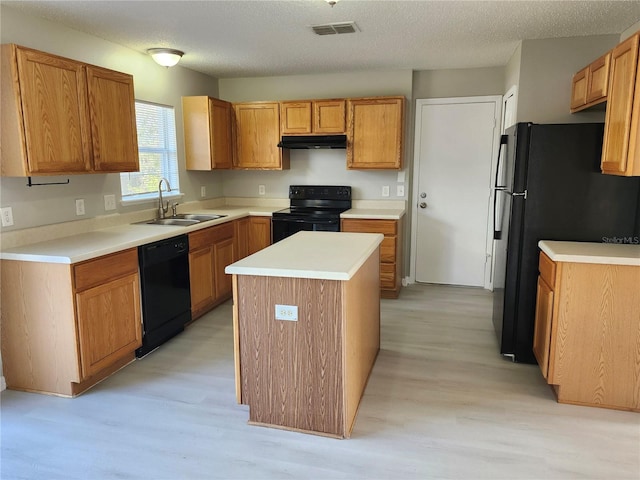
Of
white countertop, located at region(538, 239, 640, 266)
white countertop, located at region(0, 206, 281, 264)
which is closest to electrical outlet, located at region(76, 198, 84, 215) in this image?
white countertop, located at region(0, 206, 281, 264)

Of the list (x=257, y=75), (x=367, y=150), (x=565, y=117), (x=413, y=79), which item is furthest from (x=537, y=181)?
(x=257, y=75)

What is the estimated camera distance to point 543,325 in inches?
109

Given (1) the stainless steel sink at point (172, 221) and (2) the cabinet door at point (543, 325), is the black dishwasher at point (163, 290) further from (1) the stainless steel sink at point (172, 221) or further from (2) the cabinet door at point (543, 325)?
(2) the cabinet door at point (543, 325)

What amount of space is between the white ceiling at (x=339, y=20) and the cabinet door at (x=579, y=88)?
0.35 m

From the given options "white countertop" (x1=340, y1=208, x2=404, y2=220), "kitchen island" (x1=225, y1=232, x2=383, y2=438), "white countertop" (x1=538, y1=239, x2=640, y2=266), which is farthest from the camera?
"white countertop" (x1=340, y1=208, x2=404, y2=220)

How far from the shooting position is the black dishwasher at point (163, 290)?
3172 millimetres

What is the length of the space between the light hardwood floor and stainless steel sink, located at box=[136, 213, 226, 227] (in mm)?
1256

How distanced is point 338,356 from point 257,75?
3.79m

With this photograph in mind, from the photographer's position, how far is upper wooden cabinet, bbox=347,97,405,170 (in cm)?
452

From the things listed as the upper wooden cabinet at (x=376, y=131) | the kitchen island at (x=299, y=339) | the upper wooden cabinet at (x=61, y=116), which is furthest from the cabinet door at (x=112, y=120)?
the upper wooden cabinet at (x=376, y=131)

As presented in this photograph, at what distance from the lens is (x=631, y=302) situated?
8.05 ft

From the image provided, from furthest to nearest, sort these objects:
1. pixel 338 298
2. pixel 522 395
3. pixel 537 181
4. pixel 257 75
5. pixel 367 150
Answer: pixel 257 75 → pixel 367 150 → pixel 537 181 → pixel 522 395 → pixel 338 298

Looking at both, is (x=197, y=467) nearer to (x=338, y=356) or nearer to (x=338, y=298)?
(x=338, y=356)

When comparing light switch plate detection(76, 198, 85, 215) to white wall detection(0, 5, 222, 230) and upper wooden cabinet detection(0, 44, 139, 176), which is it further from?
upper wooden cabinet detection(0, 44, 139, 176)
